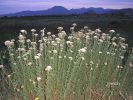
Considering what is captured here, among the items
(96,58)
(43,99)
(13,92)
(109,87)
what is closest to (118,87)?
(109,87)

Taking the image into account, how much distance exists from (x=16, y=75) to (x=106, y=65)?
1.40 metres

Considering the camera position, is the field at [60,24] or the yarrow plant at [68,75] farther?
the field at [60,24]

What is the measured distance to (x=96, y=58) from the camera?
6.21 meters

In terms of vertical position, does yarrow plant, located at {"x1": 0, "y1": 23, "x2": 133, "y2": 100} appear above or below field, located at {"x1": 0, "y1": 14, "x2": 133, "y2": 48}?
above

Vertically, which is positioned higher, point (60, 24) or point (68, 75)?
point (68, 75)

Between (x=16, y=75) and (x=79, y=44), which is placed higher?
(x=79, y=44)

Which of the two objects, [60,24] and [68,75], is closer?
[68,75]

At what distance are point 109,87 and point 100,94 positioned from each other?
0.62 feet

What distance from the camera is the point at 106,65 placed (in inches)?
244

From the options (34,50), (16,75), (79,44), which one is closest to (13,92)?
(16,75)

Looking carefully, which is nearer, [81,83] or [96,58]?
[81,83]

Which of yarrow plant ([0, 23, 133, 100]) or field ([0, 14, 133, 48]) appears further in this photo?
field ([0, 14, 133, 48])

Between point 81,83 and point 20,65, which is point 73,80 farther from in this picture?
point 20,65

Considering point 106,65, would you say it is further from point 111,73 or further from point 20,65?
point 20,65
